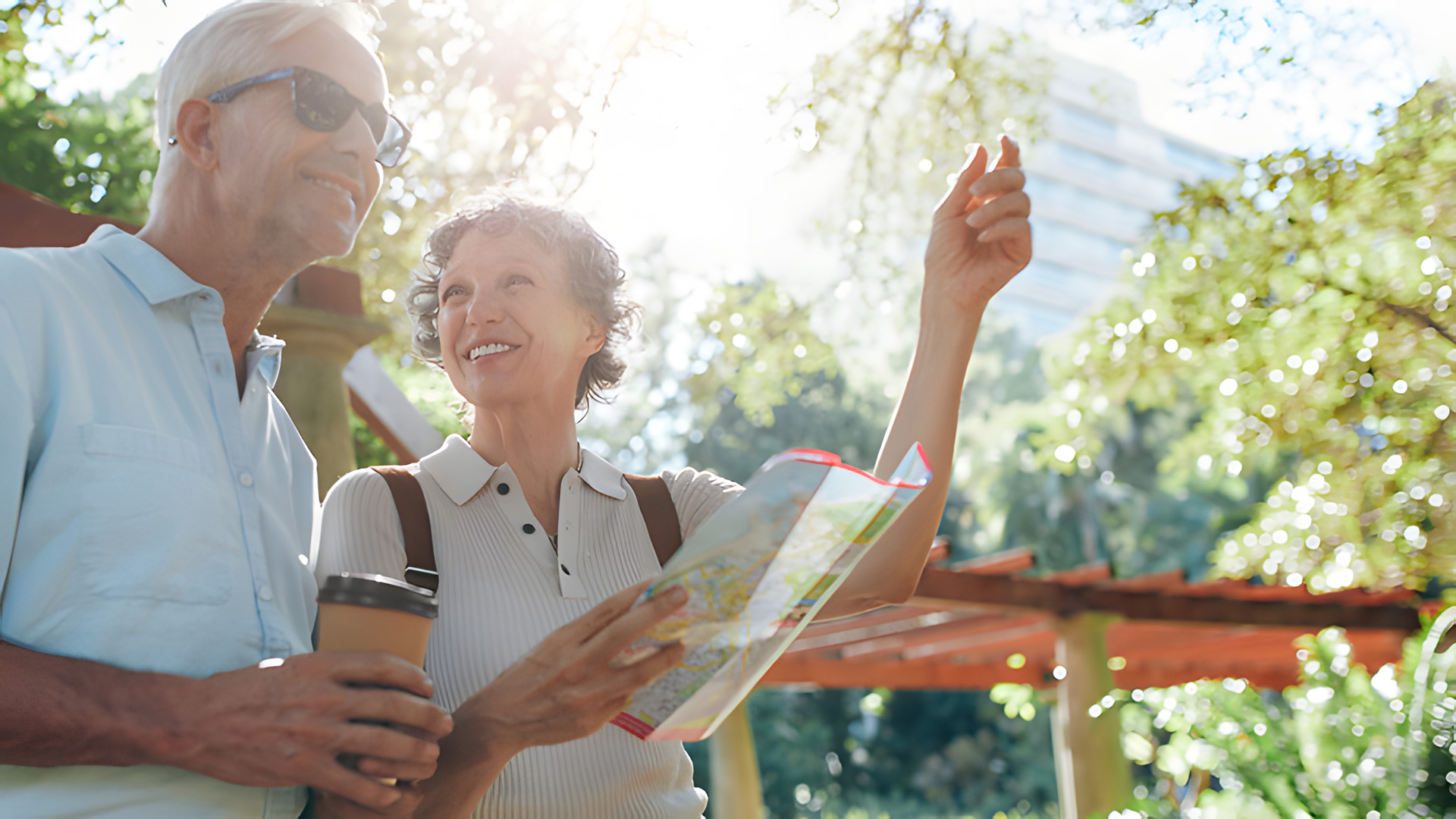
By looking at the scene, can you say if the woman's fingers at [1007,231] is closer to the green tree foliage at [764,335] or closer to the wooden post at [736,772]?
the wooden post at [736,772]

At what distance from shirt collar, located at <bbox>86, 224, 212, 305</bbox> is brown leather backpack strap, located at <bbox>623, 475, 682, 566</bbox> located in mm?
610

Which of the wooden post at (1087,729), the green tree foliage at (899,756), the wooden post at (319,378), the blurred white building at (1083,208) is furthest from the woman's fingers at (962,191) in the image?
the blurred white building at (1083,208)

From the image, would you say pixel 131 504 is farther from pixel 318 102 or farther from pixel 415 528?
pixel 318 102

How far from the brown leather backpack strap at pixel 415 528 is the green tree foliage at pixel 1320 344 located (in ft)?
12.2

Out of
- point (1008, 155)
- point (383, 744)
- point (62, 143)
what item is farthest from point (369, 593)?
point (62, 143)

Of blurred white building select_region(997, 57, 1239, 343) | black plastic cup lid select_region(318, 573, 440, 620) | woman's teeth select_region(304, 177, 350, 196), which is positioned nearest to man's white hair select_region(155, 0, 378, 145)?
woman's teeth select_region(304, 177, 350, 196)

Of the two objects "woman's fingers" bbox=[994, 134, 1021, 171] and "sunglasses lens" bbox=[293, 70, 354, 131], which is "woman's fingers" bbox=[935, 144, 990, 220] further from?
"sunglasses lens" bbox=[293, 70, 354, 131]

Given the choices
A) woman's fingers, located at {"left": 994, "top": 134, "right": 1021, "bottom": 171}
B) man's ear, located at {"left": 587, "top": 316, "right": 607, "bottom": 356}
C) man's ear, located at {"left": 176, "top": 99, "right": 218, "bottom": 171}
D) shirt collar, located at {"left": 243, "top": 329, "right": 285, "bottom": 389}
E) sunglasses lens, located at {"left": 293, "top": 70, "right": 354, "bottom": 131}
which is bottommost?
shirt collar, located at {"left": 243, "top": 329, "right": 285, "bottom": 389}

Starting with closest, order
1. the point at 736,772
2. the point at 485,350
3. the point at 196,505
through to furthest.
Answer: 1. the point at 196,505
2. the point at 485,350
3. the point at 736,772

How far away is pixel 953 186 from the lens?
4.57 feet

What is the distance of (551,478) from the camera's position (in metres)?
1.40

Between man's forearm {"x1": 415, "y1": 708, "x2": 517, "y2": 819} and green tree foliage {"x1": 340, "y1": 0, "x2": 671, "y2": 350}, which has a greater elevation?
green tree foliage {"x1": 340, "y1": 0, "x2": 671, "y2": 350}

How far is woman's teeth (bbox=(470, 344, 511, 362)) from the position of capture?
1353 millimetres

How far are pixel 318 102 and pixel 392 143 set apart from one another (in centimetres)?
18
